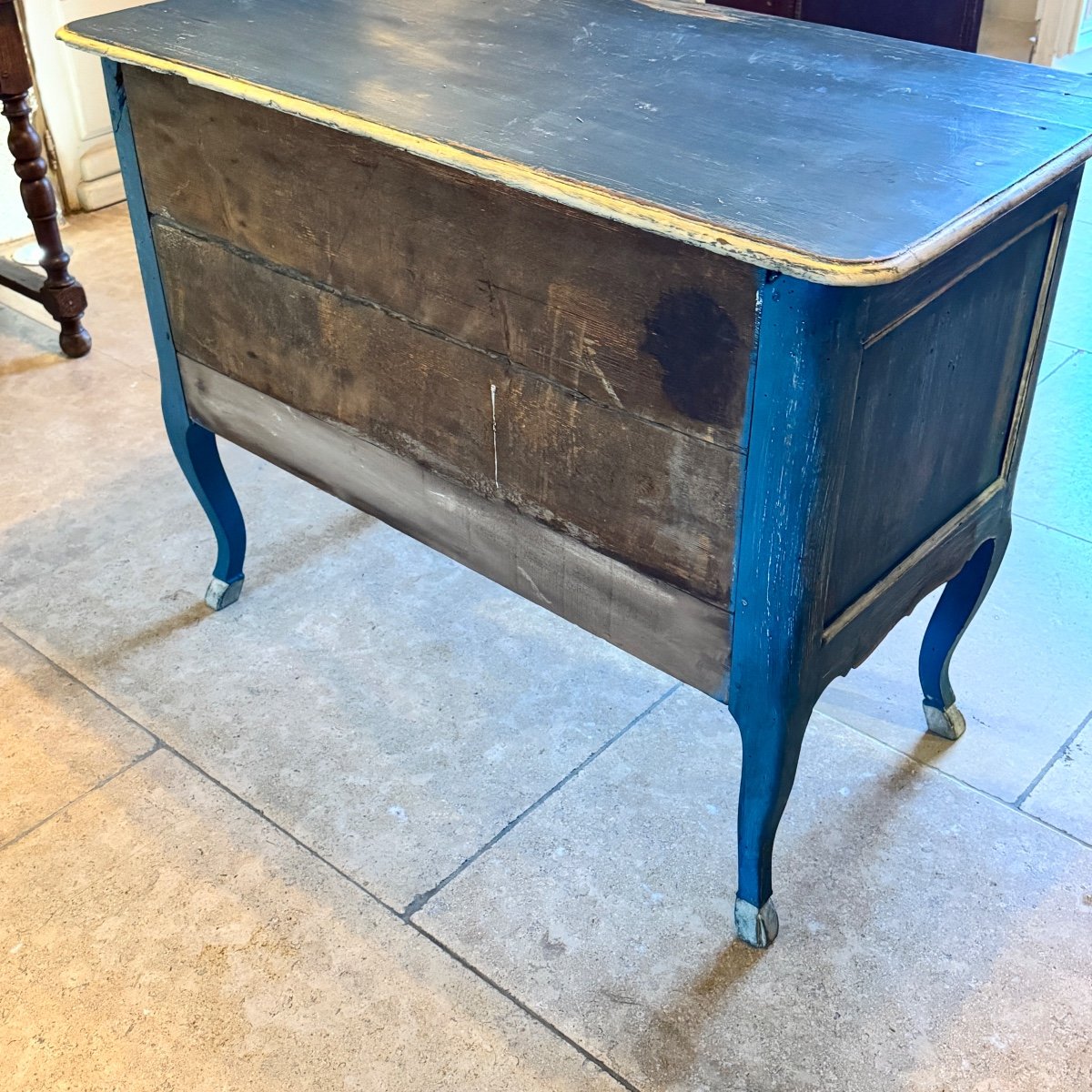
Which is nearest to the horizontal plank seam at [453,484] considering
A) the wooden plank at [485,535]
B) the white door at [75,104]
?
the wooden plank at [485,535]

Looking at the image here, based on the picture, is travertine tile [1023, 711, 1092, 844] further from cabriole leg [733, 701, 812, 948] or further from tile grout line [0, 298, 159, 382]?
tile grout line [0, 298, 159, 382]

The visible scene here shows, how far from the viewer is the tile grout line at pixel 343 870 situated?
1.39m

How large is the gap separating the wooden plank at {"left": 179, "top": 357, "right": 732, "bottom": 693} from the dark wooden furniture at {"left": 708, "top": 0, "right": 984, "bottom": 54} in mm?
2024

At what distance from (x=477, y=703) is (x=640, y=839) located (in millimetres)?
348

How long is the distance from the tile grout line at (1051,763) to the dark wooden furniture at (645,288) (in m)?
0.17

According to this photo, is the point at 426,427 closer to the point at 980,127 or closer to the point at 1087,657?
the point at 980,127

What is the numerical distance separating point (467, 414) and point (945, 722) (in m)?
0.83

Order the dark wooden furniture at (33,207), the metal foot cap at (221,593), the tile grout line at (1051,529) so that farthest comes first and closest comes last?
the dark wooden furniture at (33,207) → the tile grout line at (1051,529) → the metal foot cap at (221,593)

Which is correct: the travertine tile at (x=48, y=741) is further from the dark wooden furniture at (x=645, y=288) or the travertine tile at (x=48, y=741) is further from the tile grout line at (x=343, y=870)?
the dark wooden furniture at (x=645, y=288)

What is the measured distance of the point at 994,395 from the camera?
1.40 metres

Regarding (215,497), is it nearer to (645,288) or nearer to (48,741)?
(48,741)

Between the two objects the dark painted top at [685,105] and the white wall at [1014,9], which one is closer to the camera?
the dark painted top at [685,105]

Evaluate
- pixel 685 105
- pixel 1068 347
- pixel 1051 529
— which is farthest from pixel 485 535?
pixel 1068 347


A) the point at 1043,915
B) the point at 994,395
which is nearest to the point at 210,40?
the point at 994,395
